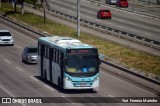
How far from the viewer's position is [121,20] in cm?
8681

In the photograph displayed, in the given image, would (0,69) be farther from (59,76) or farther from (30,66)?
(59,76)

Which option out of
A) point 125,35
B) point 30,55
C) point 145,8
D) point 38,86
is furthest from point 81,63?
point 145,8

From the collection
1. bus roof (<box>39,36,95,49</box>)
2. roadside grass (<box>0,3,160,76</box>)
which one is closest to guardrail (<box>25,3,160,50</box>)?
roadside grass (<box>0,3,160,76</box>)

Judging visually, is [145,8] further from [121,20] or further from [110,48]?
[110,48]

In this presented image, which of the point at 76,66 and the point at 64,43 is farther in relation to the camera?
the point at 64,43

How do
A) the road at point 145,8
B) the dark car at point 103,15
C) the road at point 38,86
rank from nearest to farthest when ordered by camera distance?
the road at point 38,86
the dark car at point 103,15
the road at point 145,8

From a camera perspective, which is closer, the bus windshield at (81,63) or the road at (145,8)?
the bus windshield at (81,63)

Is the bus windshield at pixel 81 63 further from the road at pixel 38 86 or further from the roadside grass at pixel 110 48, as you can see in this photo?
the roadside grass at pixel 110 48

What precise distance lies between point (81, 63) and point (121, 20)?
5114 centimetres

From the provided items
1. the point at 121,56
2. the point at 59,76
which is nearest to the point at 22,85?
the point at 59,76

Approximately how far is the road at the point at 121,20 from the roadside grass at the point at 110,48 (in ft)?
27.9

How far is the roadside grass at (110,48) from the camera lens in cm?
4656

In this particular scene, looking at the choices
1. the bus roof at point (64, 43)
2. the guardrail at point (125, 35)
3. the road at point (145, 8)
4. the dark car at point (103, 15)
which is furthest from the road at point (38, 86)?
the road at point (145, 8)

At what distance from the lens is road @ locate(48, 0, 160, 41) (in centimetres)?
7466
